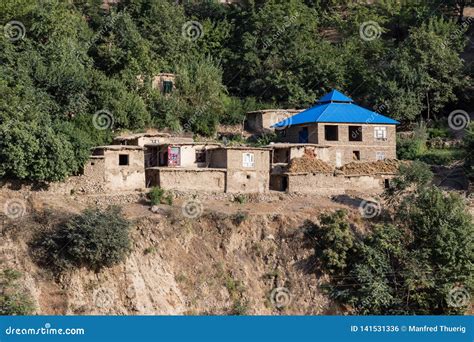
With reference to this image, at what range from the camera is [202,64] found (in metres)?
49.7

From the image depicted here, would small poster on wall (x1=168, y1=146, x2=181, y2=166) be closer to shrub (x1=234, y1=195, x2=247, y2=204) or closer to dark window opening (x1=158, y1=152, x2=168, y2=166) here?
dark window opening (x1=158, y1=152, x2=168, y2=166)

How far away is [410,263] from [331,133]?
994 cm

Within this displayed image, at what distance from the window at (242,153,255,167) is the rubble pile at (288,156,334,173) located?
5.52 feet

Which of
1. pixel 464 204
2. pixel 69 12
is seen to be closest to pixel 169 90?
pixel 69 12

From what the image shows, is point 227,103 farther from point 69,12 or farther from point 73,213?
point 73,213

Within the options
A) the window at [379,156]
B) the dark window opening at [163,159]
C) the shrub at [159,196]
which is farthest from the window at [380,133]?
the shrub at [159,196]

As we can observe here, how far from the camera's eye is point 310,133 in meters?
43.6

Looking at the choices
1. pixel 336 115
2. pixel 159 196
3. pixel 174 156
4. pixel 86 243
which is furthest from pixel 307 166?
pixel 86 243

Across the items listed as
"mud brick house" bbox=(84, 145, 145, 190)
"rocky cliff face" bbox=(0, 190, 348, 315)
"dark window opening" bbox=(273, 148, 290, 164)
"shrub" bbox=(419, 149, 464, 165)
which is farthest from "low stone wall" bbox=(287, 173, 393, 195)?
"mud brick house" bbox=(84, 145, 145, 190)

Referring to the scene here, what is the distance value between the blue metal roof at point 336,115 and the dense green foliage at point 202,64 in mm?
3730

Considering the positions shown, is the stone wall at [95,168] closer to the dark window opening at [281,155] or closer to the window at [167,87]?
the dark window opening at [281,155]

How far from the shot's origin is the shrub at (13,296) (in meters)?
30.5

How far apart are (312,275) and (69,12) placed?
2111cm

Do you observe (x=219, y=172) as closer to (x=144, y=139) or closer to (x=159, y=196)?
(x=159, y=196)
